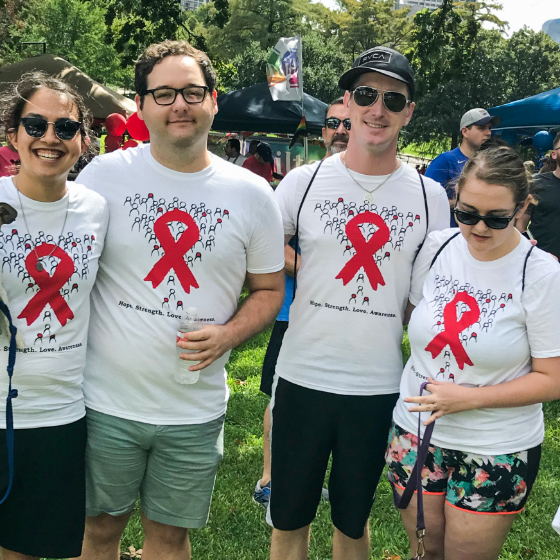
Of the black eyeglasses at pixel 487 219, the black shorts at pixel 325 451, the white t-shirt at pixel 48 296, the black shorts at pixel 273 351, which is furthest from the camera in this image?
the black shorts at pixel 273 351

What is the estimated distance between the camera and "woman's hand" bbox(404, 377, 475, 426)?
2148 millimetres

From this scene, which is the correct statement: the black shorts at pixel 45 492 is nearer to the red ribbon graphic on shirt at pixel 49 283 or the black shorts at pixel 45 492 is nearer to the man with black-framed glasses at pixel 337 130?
the red ribbon graphic on shirt at pixel 49 283

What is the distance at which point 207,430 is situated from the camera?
7.85 ft

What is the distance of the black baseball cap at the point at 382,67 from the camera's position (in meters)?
2.49

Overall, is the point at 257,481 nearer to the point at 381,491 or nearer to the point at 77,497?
the point at 381,491

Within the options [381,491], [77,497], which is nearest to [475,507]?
[77,497]

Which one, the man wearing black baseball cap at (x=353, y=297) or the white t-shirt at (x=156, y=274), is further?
the man wearing black baseball cap at (x=353, y=297)

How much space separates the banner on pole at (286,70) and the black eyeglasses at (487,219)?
25.6ft

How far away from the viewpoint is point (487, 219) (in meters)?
2.19

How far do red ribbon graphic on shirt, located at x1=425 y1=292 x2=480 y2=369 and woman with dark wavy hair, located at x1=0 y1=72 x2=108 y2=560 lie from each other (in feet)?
Answer: 4.09

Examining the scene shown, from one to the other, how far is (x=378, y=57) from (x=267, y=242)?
2.90ft

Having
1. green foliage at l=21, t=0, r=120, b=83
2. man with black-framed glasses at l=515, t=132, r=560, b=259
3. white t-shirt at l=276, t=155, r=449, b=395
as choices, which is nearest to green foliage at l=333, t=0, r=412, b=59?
green foliage at l=21, t=0, r=120, b=83

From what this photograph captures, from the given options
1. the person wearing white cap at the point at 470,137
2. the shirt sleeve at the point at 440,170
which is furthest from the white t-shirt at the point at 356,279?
the person wearing white cap at the point at 470,137

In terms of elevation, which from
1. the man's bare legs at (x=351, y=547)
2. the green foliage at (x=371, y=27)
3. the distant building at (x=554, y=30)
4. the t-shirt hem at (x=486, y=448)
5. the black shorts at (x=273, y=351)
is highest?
the distant building at (x=554, y=30)
